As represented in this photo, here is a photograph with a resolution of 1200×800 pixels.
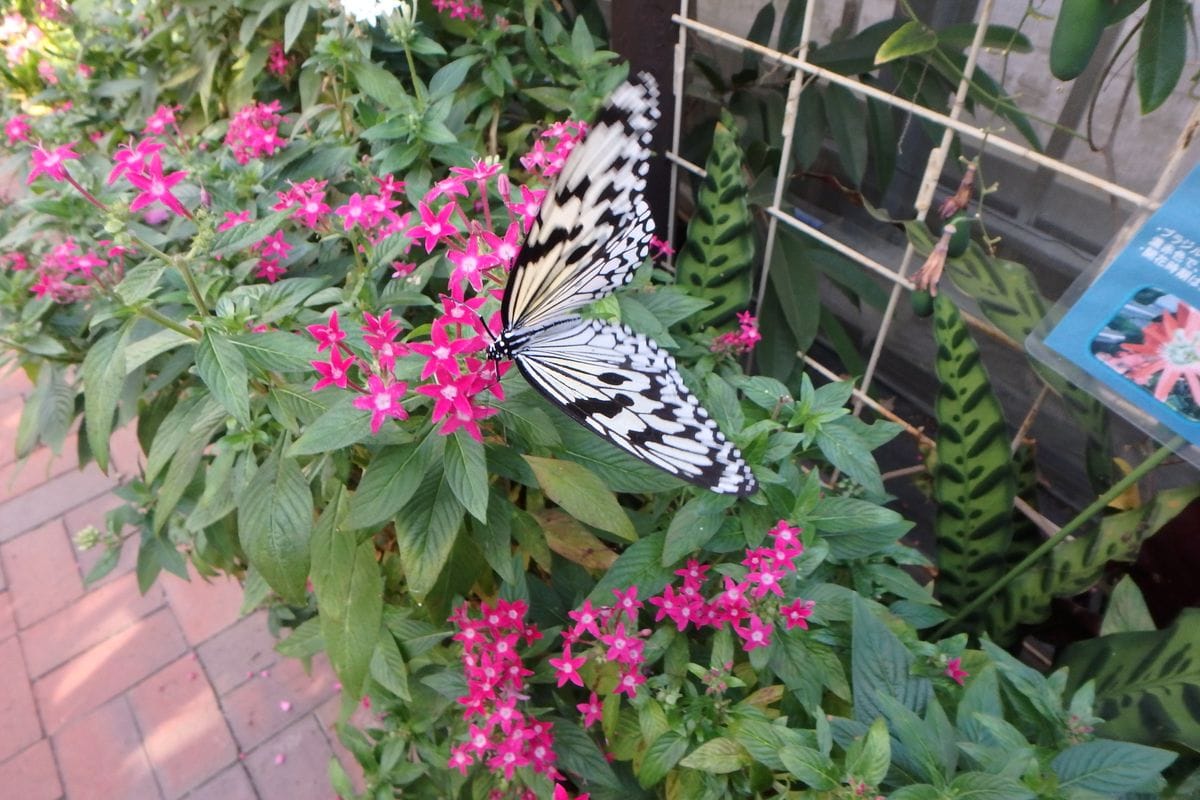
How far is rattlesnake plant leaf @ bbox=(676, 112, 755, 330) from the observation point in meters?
1.32

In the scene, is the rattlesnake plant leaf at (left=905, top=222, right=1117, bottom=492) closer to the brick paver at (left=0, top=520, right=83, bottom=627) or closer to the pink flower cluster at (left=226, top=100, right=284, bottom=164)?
the pink flower cluster at (left=226, top=100, right=284, bottom=164)

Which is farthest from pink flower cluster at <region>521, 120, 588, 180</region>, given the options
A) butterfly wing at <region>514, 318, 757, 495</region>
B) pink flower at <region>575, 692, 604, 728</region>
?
pink flower at <region>575, 692, 604, 728</region>

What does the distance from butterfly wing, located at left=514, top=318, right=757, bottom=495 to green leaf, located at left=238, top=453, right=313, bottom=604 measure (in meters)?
0.31

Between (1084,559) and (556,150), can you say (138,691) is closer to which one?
(556,150)

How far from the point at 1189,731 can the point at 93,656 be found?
225 cm

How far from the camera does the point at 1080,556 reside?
44.6 inches

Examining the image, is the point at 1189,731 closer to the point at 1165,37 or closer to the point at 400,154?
the point at 1165,37

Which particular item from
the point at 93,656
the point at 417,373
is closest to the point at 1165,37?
the point at 417,373

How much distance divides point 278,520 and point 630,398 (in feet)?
1.38

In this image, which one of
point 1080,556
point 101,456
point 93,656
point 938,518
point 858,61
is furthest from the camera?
point 93,656

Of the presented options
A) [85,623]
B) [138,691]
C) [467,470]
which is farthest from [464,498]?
[85,623]

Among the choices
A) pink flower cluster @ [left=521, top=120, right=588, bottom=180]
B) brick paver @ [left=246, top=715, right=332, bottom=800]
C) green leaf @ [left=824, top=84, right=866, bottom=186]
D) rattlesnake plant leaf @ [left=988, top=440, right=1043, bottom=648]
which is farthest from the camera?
brick paver @ [left=246, top=715, right=332, bottom=800]

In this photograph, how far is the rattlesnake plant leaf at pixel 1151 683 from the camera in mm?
930

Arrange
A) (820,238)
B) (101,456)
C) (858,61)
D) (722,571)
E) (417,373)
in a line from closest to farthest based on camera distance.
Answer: (417,373)
(722,571)
(101,456)
(820,238)
(858,61)
